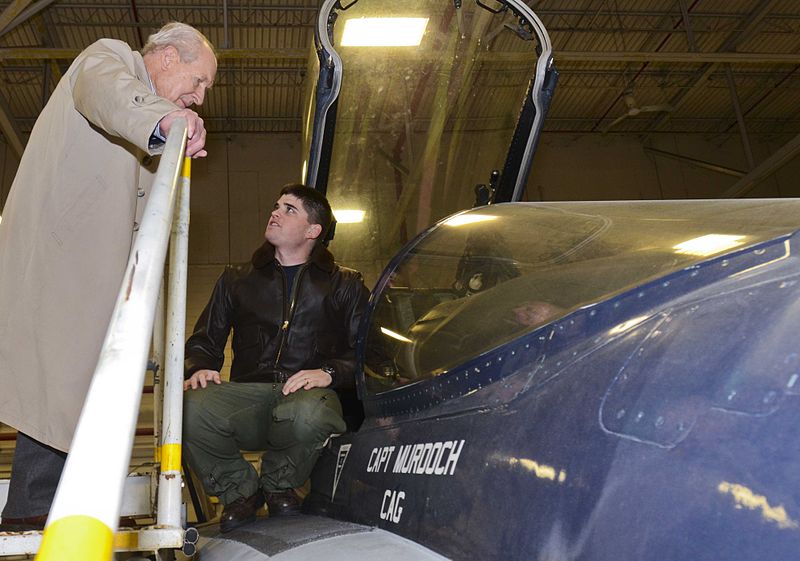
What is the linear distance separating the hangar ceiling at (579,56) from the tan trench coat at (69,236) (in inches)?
319

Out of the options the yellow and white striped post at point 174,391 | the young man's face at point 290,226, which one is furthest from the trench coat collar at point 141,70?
the young man's face at point 290,226

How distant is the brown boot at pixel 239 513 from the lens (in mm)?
2814

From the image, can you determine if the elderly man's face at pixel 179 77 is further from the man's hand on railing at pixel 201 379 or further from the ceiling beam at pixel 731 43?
the ceiling beam at pixel 731 43

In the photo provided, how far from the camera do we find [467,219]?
244 centimetres

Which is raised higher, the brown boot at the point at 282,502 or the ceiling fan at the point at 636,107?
the ceiling fan at the point at 636,107

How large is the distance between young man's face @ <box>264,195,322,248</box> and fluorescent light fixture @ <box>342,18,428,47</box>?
3.29 ft

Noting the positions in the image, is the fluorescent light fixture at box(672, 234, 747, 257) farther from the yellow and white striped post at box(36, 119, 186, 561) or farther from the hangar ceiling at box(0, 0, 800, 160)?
the hangar ceiling at box(0, 0, 800, 160)

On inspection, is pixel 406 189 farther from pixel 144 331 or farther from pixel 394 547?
pixel 144 331

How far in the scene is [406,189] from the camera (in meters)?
4.89

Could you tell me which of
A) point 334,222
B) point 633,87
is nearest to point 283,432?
point 334,222

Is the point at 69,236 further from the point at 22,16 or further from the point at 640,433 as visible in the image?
the point at 22,16

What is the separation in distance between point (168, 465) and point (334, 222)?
2.75 meters

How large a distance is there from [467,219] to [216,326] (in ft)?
6.04

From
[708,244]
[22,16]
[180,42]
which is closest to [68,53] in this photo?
[22,16]
